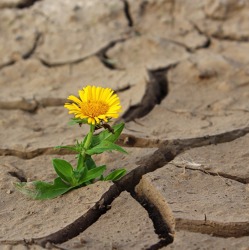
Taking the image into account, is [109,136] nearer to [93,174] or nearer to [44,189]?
[93,174]

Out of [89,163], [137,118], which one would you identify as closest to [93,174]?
[89,163]

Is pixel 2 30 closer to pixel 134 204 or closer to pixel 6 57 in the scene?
pixel 6 57

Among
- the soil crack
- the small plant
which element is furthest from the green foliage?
the soil crack

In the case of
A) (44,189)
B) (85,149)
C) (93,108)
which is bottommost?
(44,189)

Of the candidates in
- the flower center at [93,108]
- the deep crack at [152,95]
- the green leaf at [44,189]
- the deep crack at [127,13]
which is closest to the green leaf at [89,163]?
the green leaf at [44,189]

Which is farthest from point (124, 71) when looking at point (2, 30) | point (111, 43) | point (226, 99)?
point (2, 30)

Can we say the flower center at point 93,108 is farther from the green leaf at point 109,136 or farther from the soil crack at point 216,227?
the soil crack at point 216,227
